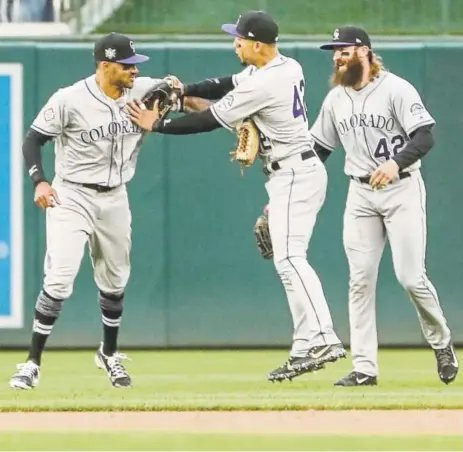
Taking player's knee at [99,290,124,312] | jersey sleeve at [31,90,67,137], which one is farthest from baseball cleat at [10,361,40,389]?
jersey sleeve at [31,90,67,137]

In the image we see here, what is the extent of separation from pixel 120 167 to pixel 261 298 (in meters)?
2.50

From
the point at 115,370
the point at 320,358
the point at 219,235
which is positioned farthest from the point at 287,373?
the point at 219,235

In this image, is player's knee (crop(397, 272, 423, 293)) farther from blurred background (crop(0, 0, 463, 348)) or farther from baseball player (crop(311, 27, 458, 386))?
blurred background (crop(0, 0, 463, 348))

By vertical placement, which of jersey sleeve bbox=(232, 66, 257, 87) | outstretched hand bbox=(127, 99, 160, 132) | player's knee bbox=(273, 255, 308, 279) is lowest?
player's knee bbox=(273, 255, 308, 279)

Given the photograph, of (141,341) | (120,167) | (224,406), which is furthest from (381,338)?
(224,406)

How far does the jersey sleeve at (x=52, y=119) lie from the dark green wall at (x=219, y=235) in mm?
2323

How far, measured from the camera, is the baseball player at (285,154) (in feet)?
27.4

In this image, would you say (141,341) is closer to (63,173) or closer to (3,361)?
(3,361)

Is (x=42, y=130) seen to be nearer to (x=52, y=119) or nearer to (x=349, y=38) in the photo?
(x=52, y=119)

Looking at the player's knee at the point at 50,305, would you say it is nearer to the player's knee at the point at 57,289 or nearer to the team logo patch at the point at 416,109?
the player's knee at the point at 57,289

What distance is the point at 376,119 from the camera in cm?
843

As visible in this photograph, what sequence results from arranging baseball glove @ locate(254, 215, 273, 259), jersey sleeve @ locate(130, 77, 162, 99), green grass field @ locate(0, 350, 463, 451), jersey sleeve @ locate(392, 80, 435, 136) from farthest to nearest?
baseball glove @ locate(254, 215, 273, 259) → jersey sleeve @ locate(130, 77, 162, 99) → jersey sleeve @ locate(392, 80, 435, 136) → green grass field @ locate(0, 350, 463, 451)

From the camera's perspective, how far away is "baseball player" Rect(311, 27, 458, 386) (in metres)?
8.44

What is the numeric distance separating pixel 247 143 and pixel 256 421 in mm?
1908
